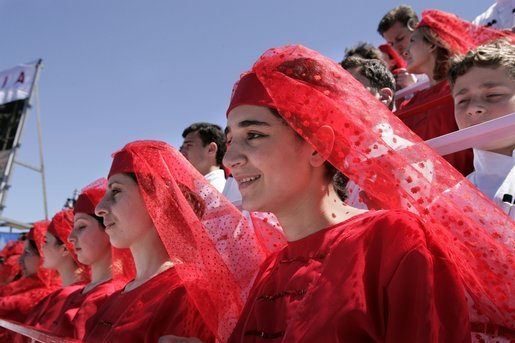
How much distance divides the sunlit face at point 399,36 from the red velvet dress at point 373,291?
13.9 ft

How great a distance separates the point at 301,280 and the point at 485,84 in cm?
112

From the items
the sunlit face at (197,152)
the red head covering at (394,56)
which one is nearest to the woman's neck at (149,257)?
the sunlit face at (197,152)

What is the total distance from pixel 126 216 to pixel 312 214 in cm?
125

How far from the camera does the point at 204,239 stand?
2166mm

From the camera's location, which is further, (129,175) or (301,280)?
(129,175)

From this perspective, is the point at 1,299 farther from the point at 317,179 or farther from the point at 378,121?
the point at 378,121

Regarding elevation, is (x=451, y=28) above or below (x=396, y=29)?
below

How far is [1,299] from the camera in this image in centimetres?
536

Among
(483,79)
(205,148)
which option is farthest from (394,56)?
(483,79)

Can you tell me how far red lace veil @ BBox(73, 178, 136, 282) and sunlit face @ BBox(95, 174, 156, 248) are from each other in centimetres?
62

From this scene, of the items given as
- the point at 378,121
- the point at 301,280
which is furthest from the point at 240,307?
the point at 378,121

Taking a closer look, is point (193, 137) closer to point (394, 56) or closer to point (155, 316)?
point (394, 56)

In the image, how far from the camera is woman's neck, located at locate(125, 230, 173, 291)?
269cm

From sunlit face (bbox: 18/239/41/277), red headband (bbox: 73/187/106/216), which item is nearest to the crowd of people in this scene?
red headband (bbox: 73/187/106/216)
